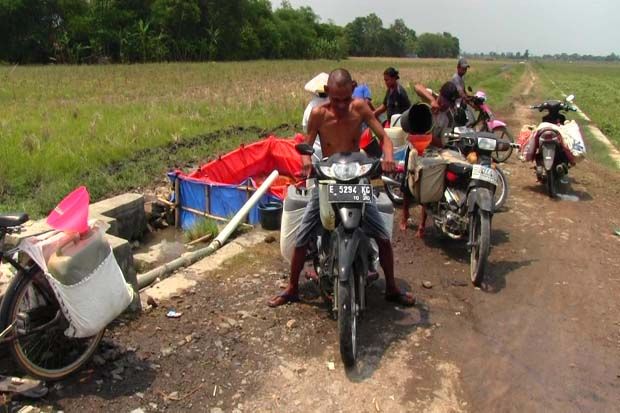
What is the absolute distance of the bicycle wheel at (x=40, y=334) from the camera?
315cm

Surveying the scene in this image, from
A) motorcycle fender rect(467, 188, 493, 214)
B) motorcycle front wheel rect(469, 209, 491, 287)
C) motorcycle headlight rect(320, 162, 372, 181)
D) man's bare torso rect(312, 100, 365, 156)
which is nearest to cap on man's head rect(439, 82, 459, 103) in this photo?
motorcycle fender rect(467, 188, 493, 214)

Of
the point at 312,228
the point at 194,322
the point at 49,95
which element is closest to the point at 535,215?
the point at 312,228

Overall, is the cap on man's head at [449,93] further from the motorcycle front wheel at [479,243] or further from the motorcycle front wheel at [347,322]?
the motorcycle front wheel at [347,322]

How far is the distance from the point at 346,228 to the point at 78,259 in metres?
1.70

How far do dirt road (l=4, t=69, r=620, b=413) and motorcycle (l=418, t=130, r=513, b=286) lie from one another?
320 millimetres

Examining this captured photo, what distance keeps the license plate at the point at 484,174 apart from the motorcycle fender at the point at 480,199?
11 cm

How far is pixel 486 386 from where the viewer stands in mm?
3451

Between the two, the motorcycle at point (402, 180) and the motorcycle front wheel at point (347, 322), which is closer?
the motorcycle front wheel at point (347, 322)

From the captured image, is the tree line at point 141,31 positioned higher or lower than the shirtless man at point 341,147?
higher

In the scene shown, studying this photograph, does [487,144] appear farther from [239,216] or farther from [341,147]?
[239,216]

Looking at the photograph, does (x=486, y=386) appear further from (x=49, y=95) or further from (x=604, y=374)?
(x=49, y=95)

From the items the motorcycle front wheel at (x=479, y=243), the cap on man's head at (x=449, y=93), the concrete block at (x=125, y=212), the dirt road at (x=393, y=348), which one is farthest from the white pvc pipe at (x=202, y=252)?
the motorcycle front wheel at (x=479, y=243)

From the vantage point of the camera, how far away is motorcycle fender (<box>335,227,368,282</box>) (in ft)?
11.7

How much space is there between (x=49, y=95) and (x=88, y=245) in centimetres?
1689
